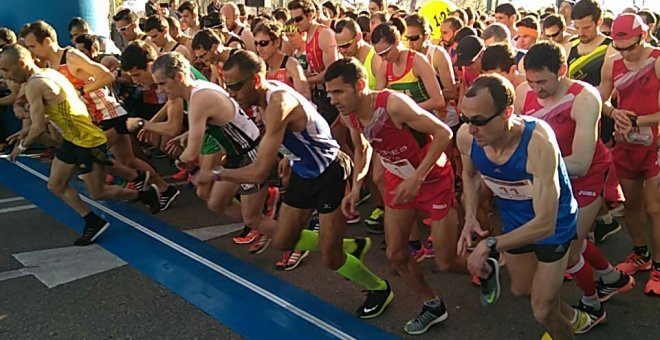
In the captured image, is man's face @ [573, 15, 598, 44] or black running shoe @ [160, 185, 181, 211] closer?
man's face @ [573, 15, 598, 44]

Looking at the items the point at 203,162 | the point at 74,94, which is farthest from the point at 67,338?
the point at 74,94

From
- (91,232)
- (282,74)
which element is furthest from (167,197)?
(282,74)

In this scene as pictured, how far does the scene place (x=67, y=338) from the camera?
3.90m

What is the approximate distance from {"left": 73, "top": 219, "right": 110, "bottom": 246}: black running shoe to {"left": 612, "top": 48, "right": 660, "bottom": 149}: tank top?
174 inches

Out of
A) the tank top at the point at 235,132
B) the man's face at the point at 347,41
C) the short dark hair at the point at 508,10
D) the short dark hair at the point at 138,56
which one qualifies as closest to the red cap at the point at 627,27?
the tank top at the point at 235,132

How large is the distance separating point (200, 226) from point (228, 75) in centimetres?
254

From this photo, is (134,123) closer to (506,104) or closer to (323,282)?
(323,282)

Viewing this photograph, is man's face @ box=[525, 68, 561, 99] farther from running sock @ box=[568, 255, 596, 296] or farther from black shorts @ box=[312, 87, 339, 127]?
black shorts @ box=[312, 87, 339, 127]

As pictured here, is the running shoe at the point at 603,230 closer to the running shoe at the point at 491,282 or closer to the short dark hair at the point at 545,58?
the short dark hair at the point at 545,58

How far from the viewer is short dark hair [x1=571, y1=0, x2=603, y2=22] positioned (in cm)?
489

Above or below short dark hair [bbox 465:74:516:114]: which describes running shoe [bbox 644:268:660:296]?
below

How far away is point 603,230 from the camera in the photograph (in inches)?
216

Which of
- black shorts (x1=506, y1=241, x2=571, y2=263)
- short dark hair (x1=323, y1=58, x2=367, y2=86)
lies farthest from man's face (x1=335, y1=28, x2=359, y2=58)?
black shorts (x1=506, y1=241, x2=571, y2=263)

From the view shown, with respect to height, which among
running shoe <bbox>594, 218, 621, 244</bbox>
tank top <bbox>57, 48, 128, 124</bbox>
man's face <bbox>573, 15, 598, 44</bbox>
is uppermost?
man's face <bbox>573, 15, 598, 44</bbox>
